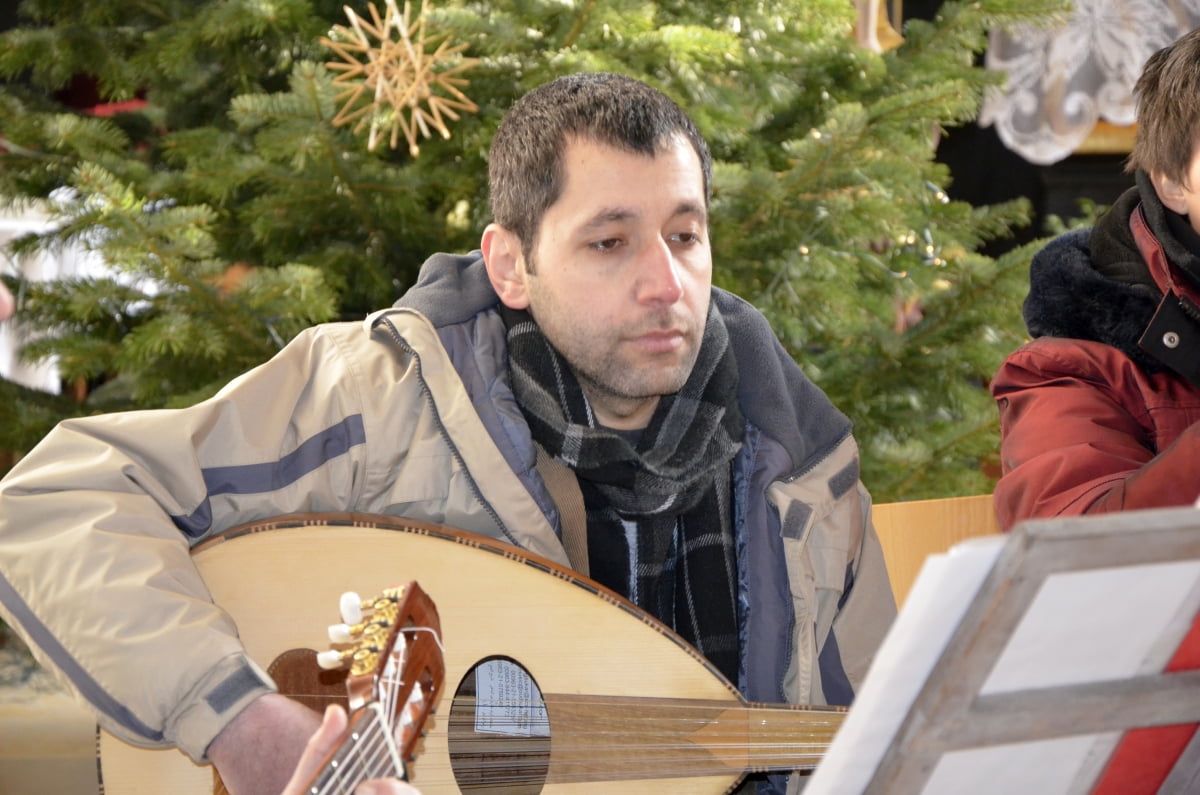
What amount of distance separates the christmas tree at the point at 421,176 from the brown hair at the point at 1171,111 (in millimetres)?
680

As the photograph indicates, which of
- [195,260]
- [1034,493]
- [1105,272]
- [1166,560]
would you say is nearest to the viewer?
[1166,560]

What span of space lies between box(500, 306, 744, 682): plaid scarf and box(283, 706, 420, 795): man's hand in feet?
2.40

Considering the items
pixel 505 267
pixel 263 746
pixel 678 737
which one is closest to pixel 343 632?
pixel 263 746

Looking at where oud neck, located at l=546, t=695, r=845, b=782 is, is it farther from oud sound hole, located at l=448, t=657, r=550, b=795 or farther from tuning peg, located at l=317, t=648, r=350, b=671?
tuning peg, located at l=317, t=648, r=350, b=671

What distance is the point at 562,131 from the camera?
1.63m

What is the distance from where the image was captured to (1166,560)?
752 millimetres

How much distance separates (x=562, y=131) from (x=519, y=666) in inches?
27.1

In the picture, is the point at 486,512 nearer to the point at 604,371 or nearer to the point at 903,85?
the point at 604,371

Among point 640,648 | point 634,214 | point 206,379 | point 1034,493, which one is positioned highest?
point 634,214

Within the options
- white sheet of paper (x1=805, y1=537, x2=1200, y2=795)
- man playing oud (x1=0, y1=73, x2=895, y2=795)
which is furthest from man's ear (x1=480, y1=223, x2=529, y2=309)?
white sheet of paper (x1=805, y1=537, x2=1200, y2=795)

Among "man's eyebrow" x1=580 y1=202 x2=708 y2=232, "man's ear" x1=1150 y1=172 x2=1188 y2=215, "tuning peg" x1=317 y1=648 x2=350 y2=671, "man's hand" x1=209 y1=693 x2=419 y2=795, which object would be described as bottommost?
"man's hand" x1=209 y1=693 x2=419 y2=795

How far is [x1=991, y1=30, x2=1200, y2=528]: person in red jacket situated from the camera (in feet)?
5.09

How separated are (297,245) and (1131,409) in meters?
1.62

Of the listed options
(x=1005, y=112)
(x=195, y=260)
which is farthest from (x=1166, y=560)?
(x=1005, y=112)
